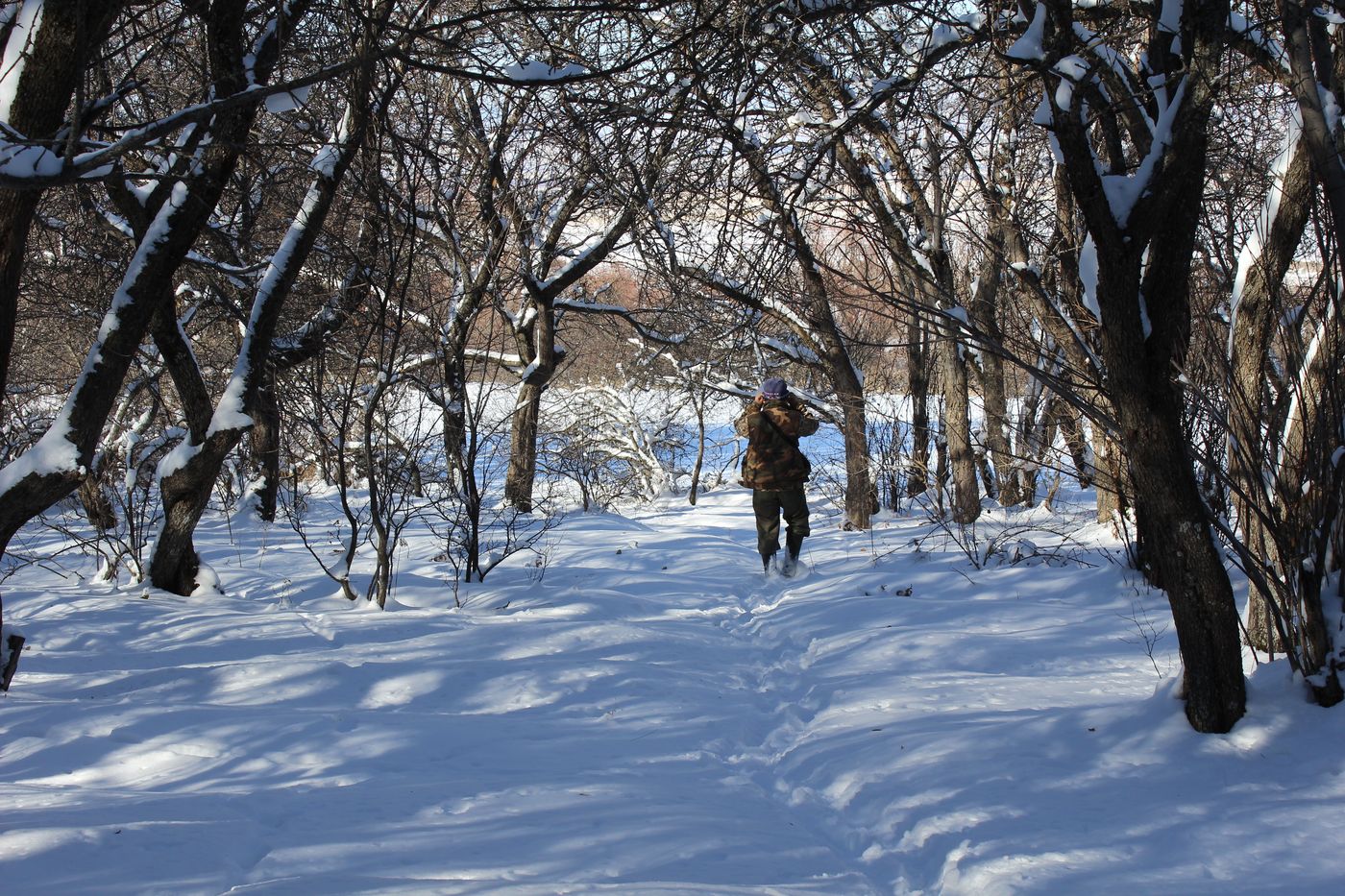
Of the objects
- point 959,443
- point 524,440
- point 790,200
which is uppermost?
point 790,200

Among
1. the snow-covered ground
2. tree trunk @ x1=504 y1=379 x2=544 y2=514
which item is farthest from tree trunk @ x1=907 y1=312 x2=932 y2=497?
the snow-covered ground

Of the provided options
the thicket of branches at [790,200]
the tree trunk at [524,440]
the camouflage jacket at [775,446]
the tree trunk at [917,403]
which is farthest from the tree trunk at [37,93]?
the tree trunk at [917,403]

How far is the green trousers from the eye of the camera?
330 inches

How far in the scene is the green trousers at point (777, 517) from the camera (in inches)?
330

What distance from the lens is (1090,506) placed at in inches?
467

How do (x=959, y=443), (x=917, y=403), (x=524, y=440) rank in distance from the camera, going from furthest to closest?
1. (x=524, y=440)
2. (x=917, y=403)
3. (x=959, y=443)

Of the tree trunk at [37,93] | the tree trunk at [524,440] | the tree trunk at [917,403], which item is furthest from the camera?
the tree trunk at [524,440]

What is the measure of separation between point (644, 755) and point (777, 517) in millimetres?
5047

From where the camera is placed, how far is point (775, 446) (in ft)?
27.8

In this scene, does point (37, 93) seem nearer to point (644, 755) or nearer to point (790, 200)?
point (790, 200)

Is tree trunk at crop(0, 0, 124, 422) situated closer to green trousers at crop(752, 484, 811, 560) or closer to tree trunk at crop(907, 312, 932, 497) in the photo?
green trousers at crop(752, 484, 811, 560)

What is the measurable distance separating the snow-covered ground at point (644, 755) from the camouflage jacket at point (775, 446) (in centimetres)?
217

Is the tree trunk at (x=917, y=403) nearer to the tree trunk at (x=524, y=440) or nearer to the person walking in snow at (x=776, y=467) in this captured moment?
the person walking in snow at (x=776, y=467)

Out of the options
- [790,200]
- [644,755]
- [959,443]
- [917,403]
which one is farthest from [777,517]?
[917,403]
